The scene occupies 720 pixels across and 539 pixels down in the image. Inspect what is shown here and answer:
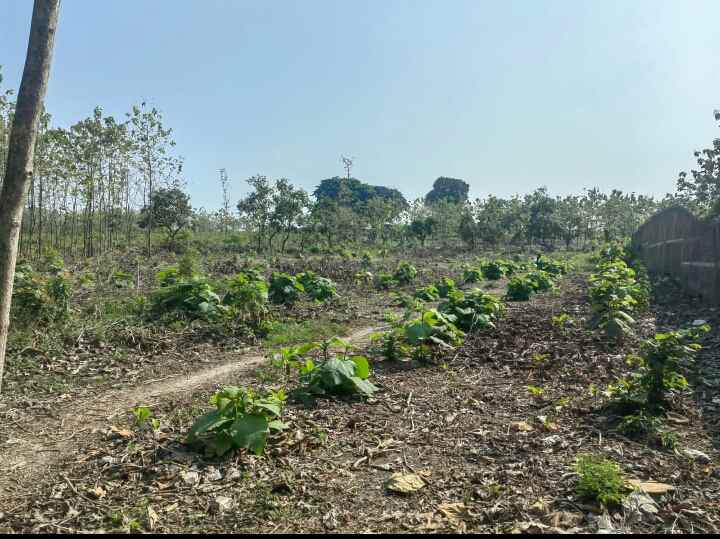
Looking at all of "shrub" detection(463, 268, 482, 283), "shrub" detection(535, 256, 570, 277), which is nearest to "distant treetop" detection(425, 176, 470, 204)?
"shrub" detection(535, 256, 570, 277)

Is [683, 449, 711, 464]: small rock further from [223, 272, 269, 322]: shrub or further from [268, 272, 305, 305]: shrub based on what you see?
[268, 272, 305, 305]: shrub

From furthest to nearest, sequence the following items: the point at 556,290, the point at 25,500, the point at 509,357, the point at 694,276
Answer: the point at 556,290 < the point at 694,276 < the point at 509,357 < the point at 25,500

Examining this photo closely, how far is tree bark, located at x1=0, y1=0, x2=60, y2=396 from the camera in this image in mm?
3652

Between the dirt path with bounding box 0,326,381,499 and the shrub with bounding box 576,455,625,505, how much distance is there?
11.8 ft

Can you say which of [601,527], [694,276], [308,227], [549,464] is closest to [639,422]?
[549,464]

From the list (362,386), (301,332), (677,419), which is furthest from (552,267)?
(362,386)

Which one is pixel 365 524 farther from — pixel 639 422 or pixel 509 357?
pixel 509 357

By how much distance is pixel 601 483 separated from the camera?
10.3 ft

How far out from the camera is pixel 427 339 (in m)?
7.17

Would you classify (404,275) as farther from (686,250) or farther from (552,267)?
(686,250)

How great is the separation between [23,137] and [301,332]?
5.76 meters

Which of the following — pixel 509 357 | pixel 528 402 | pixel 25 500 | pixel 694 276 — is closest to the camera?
pixel 25 500

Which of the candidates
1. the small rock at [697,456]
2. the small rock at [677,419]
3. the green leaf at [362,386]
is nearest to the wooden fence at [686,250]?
the small rock at [677,419]

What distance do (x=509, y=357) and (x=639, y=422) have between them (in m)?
2.72
